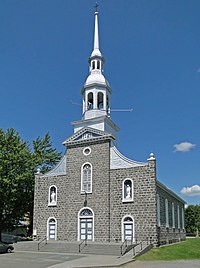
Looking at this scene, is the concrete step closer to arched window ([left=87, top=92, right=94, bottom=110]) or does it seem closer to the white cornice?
the white cornice

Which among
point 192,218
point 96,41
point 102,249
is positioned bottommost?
point 102,249

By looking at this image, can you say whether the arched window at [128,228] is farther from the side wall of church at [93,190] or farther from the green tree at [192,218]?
the green tree at [192,218]

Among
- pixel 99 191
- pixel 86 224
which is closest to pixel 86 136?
pixel 99 191

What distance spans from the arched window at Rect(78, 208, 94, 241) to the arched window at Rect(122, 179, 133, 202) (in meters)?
3.55

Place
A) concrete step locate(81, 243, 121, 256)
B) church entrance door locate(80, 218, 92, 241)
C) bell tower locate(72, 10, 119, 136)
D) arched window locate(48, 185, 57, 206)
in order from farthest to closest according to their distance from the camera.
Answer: bell tower locate(72, 10, 119, 136)
arched window locate(48, 185, 57, 206)
church entrance door locate(80, 218, 92, 241)
concrete step locate(81, 243, 121, 256)

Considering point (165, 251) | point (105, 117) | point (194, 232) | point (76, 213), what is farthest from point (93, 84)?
point (194, 232)

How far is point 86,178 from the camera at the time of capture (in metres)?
32.2

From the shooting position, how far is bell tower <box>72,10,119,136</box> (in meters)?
34.1

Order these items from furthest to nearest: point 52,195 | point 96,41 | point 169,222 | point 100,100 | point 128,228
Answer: point 96,41
point 100,100
point 169,222
point 52,195
point 128,228

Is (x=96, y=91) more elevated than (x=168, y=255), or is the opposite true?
(x=96, y=91)

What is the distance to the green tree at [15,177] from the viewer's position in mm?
36875

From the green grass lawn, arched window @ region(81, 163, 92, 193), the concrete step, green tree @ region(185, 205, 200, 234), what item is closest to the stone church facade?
arched window @ region(81, 163, 92, 193)

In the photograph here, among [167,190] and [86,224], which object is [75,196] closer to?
[86,224]

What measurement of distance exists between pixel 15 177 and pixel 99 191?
11.1m
